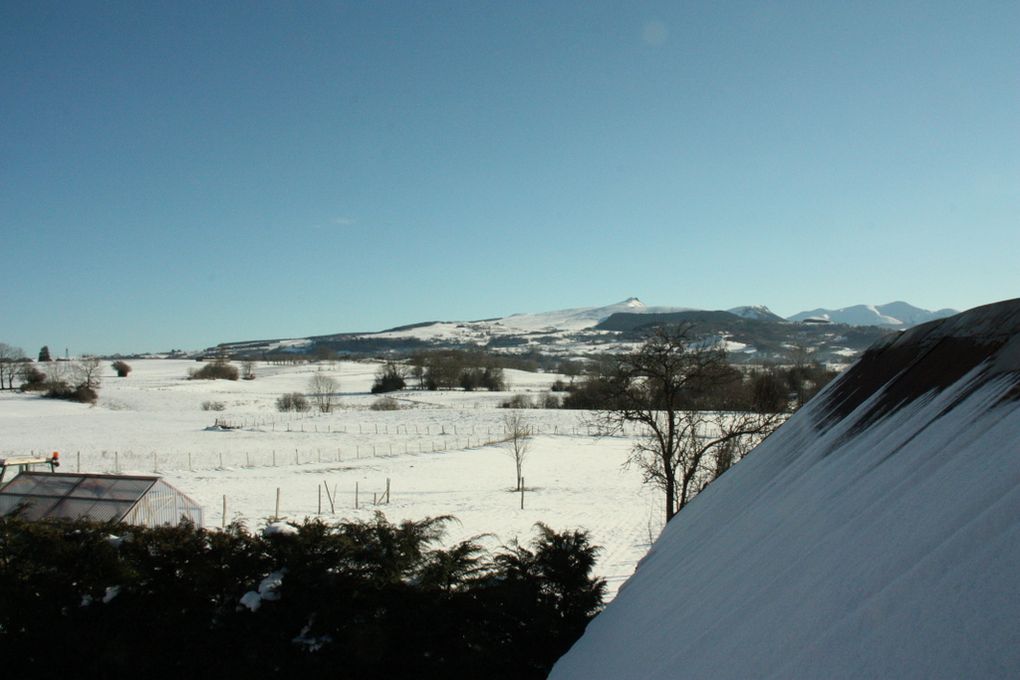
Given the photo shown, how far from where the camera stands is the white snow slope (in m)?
1.95

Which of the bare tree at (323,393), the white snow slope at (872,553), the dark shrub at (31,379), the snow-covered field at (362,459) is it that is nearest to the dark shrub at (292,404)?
the bare tree at (323,393)

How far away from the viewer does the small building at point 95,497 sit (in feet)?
51.2

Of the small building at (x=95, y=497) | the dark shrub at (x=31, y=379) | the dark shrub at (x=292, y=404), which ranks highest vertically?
the dark shrub at (x=31, y=379)

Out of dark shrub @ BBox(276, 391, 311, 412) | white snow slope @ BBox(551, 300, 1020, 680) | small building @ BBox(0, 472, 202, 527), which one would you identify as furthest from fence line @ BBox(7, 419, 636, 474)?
white snow slope @ BBox(551, 300, 1020, 680)

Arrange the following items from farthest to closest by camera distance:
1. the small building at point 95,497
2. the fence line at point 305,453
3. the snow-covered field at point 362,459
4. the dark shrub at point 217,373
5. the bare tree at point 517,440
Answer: the dark shrub at point 217,373 < the bare tree at point 517,440 < the fence line at point 305,453 < the snow-covered field at point 362,459 < the small building at point 95,497

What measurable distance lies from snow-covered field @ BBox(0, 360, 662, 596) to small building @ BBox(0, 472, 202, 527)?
489 centimetres

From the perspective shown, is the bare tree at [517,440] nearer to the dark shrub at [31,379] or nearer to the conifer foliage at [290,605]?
the conifer foliage at [290,605]

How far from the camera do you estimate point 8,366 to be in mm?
87875

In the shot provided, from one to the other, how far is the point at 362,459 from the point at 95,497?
83.6ft

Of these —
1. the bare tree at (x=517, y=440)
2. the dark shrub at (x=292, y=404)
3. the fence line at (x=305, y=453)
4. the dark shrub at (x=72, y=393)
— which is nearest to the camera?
the fence line at (x=305, y=453)

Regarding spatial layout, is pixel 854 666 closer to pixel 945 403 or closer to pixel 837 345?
pixel 945 403

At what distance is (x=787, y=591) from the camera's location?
300 cm

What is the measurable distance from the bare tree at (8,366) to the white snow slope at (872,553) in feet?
333

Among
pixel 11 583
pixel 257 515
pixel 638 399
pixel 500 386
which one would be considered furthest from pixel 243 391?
pixel 11 583
